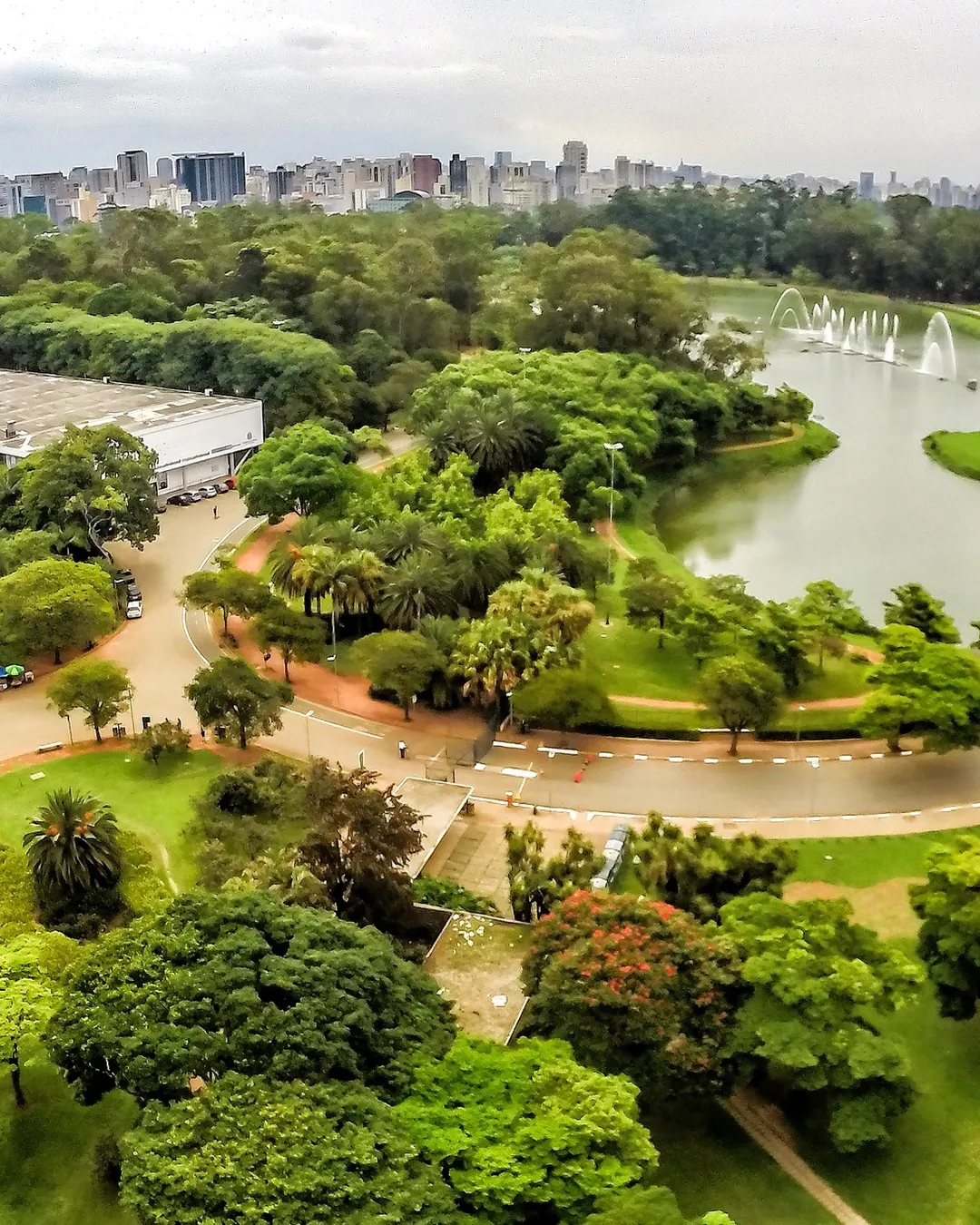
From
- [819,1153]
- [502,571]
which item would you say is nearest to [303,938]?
[819,1153]

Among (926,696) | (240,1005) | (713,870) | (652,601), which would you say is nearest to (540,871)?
(713,870)

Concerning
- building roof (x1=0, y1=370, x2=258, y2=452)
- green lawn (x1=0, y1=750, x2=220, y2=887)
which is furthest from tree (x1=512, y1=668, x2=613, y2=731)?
building roof (x1=0, y1=370, x2=258, y2=452)

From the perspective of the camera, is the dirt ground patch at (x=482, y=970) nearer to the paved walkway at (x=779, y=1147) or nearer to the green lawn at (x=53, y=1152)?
the paved walkway at (x=779, y=1147)

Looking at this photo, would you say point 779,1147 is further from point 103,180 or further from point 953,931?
point 103,180

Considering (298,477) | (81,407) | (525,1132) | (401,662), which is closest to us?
(525,1132)

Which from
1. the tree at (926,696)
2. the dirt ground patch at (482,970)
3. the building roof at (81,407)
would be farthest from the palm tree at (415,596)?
the building roof at (81,407)

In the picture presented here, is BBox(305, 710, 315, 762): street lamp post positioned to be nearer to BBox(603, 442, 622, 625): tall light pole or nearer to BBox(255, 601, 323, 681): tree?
BBox(255, 601, 323, 681): tree
